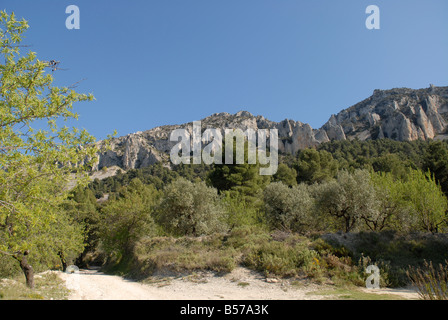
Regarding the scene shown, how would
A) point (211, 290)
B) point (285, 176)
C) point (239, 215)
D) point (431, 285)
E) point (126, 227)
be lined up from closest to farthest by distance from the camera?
1. point (431, 285)
2. point (211, 290)
3. point (239, 215)
4. point (126, 227)
5. point (285, 176)

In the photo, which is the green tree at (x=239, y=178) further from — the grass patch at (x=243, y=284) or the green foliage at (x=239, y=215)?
the grass patch at (x=243, y=284)

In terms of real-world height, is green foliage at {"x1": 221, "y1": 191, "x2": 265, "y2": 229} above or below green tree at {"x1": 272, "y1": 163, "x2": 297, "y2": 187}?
below

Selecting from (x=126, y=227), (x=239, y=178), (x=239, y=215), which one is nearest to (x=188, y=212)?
(x=239, y=215)

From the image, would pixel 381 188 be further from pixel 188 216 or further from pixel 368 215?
pixel 188 216

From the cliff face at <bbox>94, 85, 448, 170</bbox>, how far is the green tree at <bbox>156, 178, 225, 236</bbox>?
8574 centimetres

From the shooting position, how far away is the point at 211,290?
36.2ft

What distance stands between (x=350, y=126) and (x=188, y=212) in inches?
4656

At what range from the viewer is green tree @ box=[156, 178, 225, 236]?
23562 mm

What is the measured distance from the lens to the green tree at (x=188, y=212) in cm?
2356

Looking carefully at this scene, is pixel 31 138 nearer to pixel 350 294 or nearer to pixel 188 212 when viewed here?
pixel 350 294

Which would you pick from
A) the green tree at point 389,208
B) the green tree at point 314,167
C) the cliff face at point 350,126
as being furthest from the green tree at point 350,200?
the cliff face at point 350,126

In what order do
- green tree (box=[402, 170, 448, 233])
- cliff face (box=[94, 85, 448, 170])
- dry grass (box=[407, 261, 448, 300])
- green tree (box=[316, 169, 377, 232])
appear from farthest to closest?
cliff face (box=[94, 85, 448, 170]) < green tree (box=[316, 169, 377, 232]) < green tree (box=[402, 170, 448, 233]) < dry grass (box=[407, 261, 448, 300])

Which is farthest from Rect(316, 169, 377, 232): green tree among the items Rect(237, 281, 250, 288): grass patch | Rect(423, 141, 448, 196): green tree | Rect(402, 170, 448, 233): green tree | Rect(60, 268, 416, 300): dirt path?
Rect(423, 141, 448, 196): green tree

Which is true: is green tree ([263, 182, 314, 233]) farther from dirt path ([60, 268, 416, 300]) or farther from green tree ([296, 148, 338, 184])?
green tree ([296, 148, 338, 184])
